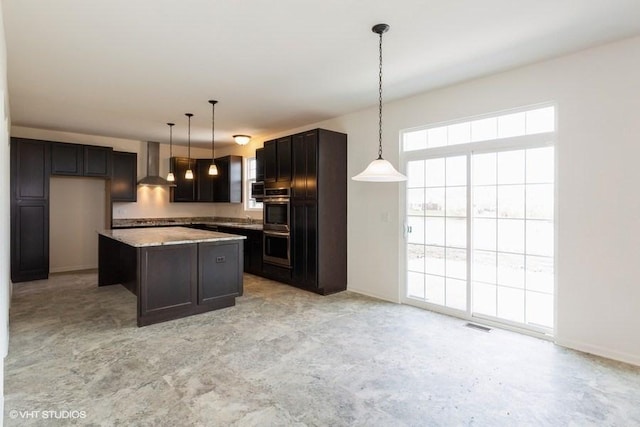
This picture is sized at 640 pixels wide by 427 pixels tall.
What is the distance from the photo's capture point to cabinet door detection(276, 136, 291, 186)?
5.37 metres

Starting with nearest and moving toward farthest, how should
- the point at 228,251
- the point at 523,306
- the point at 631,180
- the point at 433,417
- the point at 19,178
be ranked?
the point at 433,417 → the point at 631,180 → the point at 523,306 → the point at 228,251 → the point at 19,178

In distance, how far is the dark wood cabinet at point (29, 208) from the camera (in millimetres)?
5516

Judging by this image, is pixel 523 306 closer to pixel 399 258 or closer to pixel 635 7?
pixel 399 258

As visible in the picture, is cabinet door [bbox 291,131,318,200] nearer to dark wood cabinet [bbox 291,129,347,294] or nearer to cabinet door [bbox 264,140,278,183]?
dark wood cabinet [bbox 291,129,347,294]

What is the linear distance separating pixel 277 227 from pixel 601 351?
4.18 m

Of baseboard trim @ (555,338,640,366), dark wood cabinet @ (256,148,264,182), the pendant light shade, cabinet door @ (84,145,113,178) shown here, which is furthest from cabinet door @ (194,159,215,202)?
baseboard trim @ (555,338,640,366)

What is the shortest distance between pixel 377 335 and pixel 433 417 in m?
1.32

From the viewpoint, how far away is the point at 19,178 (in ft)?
18.2

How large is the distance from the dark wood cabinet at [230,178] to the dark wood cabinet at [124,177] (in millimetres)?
1676

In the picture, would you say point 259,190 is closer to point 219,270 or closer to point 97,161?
point 219,270

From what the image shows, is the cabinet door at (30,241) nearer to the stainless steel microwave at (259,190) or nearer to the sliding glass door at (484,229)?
the stainless steel microwave at (259,190)

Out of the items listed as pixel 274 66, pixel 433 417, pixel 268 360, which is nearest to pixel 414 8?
pixel 274 66

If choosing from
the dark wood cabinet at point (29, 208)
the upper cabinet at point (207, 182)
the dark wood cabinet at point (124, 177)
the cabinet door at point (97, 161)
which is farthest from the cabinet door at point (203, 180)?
the dark wood cabinet at point (29, 208)

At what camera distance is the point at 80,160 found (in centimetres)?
620
